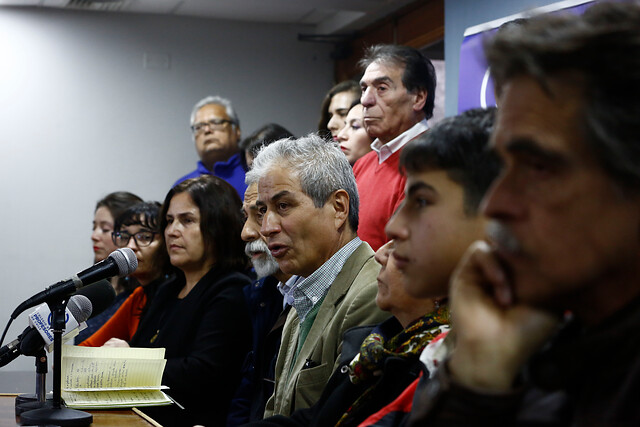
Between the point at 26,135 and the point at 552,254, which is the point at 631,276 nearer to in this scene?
the point at 552,254

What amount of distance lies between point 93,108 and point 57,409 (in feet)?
14.9

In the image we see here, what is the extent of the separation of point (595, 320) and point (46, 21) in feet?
19.8

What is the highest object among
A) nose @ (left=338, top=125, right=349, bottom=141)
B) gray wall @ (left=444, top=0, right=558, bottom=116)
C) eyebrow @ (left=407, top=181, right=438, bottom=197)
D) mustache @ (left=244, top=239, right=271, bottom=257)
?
gray wall @ (left=444, top=0, right=558, bottom=116)

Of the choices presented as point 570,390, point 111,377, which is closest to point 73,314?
point 111,377

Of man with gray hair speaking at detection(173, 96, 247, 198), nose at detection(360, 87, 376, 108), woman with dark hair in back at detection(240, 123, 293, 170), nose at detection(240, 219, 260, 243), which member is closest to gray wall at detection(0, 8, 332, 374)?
man with gray hair speaking at detection(173, 96, 247, 198)

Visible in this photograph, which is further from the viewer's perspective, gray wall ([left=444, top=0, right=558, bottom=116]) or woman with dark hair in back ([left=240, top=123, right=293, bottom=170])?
gray wall ([left=444, top=0, right=558, bottom=116])

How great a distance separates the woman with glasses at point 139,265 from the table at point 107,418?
1060mm

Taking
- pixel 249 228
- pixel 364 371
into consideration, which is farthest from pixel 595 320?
pixel 249 228

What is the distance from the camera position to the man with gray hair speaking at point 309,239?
7.27 feet

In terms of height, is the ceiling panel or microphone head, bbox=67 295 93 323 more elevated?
the ceiling panel

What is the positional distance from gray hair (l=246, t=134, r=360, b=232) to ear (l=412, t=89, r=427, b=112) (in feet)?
2.62

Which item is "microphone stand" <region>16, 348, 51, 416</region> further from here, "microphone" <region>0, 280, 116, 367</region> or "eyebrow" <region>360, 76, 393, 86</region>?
"eyebrow" <region>360, 76, 393, 86</region>

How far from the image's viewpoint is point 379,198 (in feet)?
9.77

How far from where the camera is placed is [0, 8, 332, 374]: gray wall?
608cm
